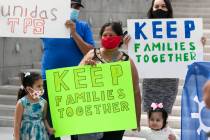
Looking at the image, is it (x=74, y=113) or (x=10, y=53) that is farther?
(x=10, y=53)

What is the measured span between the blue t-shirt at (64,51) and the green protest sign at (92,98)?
363mm

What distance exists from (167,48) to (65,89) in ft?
3.92

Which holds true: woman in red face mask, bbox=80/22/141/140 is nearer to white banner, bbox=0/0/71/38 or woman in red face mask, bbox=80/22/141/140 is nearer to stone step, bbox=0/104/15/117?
white banner, bbox=0/0/71/38

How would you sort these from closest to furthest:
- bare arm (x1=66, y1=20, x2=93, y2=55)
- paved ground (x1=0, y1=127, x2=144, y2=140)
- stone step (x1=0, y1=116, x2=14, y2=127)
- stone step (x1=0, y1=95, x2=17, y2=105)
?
1. bare arm (x1=66, y1=20, x2=93, y2=55)
2. paved ground (x1=0, y1=127, x2=144, y2=140)
3. stone step (x1=0, y1=116, x2=14, y2=127)
4. stone step (x1=0, y1=95, x2=17, y2=105)

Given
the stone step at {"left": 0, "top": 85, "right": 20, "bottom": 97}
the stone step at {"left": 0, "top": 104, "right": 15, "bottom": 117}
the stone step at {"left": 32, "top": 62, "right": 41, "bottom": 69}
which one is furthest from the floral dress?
the stone step at {"left": 32, "top": 62, "right": 41, "bottom": 69}

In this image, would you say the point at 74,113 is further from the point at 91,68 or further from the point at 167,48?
the point at 167,48

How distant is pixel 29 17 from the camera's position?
5176 millimetres

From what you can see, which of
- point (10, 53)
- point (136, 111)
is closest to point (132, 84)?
point (136, 111)

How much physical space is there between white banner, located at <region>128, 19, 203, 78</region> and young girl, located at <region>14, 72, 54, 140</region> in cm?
111

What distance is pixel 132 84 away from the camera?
15.6 ft

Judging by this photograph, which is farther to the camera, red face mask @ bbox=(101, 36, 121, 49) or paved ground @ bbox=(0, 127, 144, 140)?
paved ground @ bbox=(0, 127, 144, 140)

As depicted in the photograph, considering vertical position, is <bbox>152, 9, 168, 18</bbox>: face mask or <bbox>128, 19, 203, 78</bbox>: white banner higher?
<bbox>152, 9, 168, 18</bbox>: face mask

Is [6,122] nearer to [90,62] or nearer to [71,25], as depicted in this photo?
[71,25]

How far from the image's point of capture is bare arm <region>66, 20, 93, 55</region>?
4.95 m
